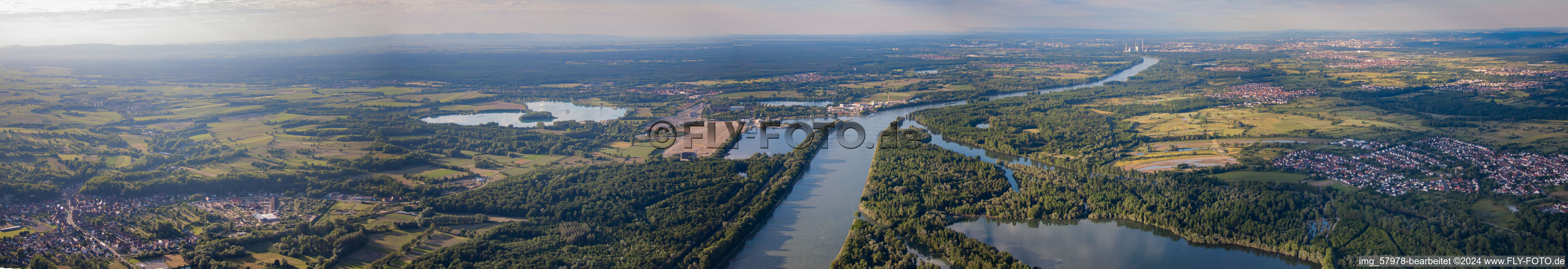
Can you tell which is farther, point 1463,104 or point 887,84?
point 887,84

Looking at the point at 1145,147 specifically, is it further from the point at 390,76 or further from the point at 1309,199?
the point at 390,76

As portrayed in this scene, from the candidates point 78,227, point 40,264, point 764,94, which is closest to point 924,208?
point 40,264

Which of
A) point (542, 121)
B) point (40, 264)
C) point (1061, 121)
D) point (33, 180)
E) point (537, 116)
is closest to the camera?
point (40, 264)

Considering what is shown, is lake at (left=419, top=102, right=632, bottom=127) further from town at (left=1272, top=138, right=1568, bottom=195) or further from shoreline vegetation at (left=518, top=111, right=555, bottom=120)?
town at (left=1272, top=138, right=1568, bottom=195)

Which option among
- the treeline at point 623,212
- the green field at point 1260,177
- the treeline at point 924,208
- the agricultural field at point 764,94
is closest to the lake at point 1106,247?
the treeline at point 924,208

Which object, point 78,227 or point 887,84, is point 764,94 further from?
point 78,227

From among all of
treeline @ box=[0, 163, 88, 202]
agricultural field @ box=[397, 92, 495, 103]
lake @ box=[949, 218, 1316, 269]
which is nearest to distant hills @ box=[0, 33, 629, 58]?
agricultural field @ box=[397, 92, 495, 103]

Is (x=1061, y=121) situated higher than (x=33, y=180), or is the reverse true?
(x=1061, y=121)

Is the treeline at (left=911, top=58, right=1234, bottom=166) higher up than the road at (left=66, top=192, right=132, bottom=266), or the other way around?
the treeline at (left=911, top=58, right=1234, bottom=166)
